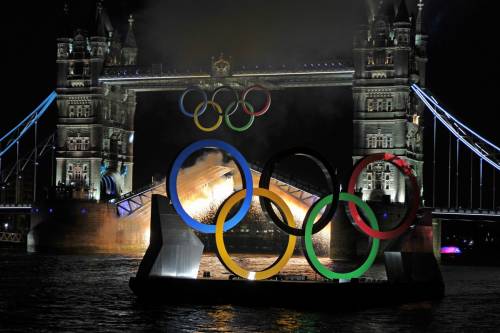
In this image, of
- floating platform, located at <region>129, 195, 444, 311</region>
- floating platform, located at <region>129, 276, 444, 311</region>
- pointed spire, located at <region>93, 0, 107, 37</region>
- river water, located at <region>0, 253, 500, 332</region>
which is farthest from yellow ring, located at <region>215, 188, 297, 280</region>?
pointed spire, located at <region>93, 0, 107, 37</region>

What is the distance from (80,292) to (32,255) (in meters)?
30.0

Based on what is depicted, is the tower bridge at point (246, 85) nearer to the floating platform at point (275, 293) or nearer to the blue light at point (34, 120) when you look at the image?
the blue light at point (34, 120)

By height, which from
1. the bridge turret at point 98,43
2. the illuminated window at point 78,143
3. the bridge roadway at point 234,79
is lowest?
the illuminated window at point 78,143

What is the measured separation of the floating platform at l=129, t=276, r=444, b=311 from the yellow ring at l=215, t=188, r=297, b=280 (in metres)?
0.52

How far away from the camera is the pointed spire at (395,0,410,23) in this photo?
71.2 meters

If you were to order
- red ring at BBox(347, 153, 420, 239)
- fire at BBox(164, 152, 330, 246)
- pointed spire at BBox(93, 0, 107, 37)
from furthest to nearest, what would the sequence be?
pointed spire at BBox(93, 0, 107, 37) → fire at BBox(164, 152, 330, 246) → red ring at BBox(347, 153, 420, 239)

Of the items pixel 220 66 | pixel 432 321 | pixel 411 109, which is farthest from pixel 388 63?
pixel 432 321

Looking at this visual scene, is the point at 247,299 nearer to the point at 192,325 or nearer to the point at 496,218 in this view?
the point at 192,325

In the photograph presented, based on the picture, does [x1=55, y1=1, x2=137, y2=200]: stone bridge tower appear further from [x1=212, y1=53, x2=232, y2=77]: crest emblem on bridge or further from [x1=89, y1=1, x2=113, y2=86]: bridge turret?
[x1=212, y1=53, x2=232, y2=77]: crest emblem on bridge

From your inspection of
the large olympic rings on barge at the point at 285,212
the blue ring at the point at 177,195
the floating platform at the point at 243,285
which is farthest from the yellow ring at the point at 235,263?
the floating platform at the point at 243,285

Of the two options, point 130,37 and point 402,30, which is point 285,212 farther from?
point 130,37

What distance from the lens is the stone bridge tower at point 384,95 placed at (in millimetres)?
71000

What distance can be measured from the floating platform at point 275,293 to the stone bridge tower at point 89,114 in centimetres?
4415

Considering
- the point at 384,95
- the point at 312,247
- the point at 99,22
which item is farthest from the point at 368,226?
the point at 99,22
